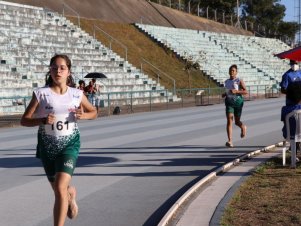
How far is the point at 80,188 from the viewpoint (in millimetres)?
8969

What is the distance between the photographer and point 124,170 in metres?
10.7

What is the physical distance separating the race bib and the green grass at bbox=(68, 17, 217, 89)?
37304mm

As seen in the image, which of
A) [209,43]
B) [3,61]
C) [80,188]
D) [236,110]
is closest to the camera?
[80,188]

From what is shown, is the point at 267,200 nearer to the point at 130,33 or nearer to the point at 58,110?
the point at 58,110

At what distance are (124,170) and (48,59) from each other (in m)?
23.7

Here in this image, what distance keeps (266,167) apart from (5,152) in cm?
642

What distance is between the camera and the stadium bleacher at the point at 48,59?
29.4 m

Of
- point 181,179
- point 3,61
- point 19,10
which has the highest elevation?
point 19,10

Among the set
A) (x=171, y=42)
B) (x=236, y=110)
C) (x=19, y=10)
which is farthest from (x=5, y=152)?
(x=171, y=42)

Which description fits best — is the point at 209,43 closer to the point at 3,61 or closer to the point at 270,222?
the point at 3,61

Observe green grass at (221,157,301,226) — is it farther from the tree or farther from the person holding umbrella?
the tree

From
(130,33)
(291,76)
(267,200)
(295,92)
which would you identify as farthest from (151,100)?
(267,200)

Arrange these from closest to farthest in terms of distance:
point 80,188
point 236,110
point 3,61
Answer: point 80,188 < point 236,110 < point 3,61

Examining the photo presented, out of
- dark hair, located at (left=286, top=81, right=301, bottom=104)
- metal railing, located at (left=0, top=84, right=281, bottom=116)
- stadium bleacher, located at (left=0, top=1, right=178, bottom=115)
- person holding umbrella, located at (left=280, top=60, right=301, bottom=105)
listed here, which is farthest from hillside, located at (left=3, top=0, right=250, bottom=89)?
dark hair, located at (left=286, top=81, right=301, bottom=104)
